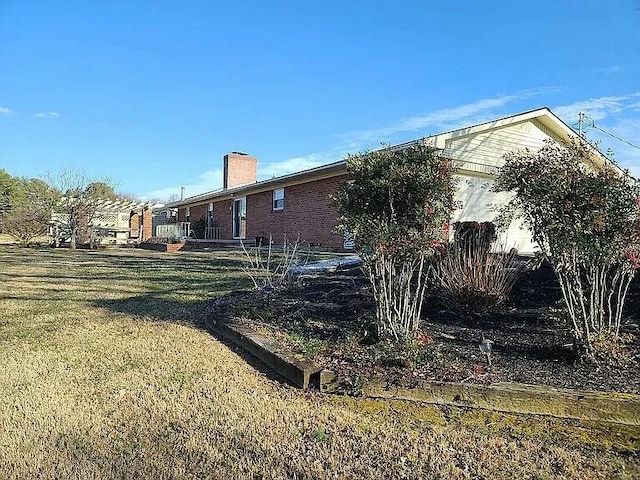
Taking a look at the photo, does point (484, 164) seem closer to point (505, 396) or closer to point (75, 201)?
point (505, 396)

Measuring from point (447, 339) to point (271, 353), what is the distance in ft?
5.60

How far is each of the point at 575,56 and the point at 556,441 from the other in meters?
13.1

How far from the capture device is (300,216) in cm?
1798

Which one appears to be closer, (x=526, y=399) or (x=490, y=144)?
(x=526, y=399)

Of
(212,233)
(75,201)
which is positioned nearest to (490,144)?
(212,233)

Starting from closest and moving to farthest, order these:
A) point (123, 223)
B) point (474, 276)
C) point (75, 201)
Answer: point (474, 276)
point (75, 201)
point (123, 223)

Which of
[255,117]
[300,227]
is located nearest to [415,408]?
[300,227]

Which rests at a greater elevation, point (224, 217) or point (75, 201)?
point (75, 201)

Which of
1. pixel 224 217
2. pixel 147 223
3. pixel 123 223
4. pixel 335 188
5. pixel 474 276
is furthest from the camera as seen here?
pixel 147 223

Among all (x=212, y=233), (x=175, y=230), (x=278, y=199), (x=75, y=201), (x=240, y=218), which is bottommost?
(x=212, y=233)

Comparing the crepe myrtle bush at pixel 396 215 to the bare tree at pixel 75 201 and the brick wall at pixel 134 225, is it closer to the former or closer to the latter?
the bare tree at pixel 75 201

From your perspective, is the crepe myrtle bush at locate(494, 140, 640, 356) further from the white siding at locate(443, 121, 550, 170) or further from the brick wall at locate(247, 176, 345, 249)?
the brick wall at locate(247, 176, 345, 249)

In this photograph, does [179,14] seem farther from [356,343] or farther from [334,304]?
[356,343]

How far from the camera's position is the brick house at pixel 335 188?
46.7 ft
